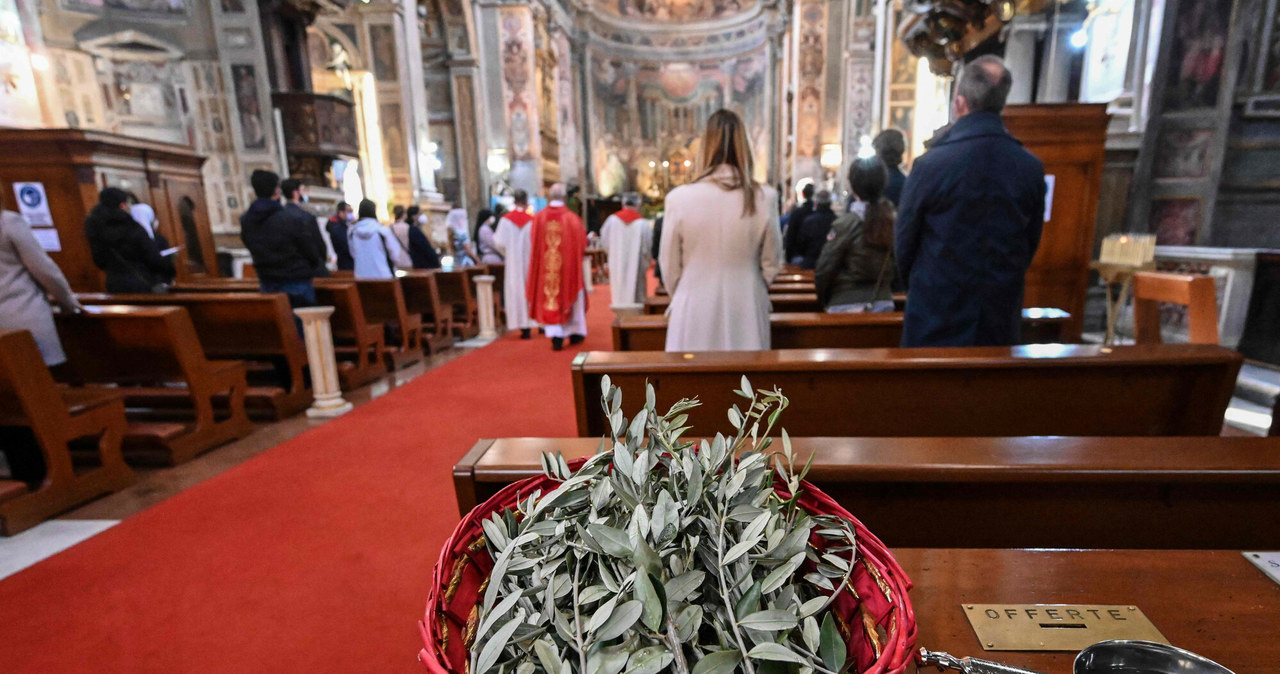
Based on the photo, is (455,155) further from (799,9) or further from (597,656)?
(597,656)

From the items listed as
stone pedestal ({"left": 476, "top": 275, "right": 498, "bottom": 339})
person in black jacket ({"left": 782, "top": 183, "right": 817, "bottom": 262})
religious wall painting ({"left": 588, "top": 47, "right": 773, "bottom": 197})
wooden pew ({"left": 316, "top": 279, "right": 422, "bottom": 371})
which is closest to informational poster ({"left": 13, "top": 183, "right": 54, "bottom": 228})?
wooden pew ({"left": 316, "top": 279, "right": 422, "bottom": 371})

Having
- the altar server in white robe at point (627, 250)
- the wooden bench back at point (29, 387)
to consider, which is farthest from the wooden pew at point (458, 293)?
the wooden bench back at point (29, 387)

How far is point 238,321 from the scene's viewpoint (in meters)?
3.80

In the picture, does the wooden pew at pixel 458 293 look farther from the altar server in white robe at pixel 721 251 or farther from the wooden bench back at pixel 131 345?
the altar server in white robe at pixel 721 251

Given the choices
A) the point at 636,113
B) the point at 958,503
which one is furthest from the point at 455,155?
the point at 958,503

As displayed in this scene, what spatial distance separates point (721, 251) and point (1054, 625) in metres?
2.00

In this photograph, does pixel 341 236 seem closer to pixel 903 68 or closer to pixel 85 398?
pixel 85 398

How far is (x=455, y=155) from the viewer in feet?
46.9

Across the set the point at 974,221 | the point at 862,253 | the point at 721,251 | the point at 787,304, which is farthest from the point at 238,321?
the point at 974,221

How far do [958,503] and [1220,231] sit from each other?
221 inches

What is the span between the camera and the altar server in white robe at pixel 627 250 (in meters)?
6.43

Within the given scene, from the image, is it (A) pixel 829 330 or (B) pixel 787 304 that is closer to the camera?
(A) pixel 829 330

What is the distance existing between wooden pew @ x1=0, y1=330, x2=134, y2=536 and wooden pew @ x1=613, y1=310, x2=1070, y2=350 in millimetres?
2432

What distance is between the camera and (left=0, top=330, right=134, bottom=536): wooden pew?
7.80ft
